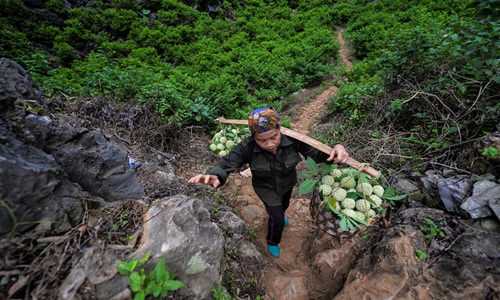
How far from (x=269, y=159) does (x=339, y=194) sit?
2.68 ft

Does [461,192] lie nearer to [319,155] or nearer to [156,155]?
[319,155]

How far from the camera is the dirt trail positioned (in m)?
2.49

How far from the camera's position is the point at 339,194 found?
221 centimetres

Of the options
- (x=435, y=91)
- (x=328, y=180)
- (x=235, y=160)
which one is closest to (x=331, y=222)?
(x=328, y=180)

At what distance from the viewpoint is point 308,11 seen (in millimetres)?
13586

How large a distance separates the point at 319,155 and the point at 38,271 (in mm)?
2388

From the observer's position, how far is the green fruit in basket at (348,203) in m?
2.17

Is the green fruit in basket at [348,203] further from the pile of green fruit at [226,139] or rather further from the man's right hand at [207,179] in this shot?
the pile of green fruit at [226,139]

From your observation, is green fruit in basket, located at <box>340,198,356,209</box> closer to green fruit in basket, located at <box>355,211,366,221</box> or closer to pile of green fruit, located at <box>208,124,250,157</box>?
green fruit in basket, located at <box>355,211,366,221</box>

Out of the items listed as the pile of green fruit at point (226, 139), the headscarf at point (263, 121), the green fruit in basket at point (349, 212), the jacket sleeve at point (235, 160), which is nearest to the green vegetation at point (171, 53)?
the pile of green fruit at point (226, 139)

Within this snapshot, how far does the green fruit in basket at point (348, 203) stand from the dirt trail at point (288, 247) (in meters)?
1.14

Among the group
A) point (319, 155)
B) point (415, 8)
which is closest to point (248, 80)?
point (319, 155)

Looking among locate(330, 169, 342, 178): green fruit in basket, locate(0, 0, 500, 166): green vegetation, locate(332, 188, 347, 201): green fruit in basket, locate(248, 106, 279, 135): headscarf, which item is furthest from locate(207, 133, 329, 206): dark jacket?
locate(0, 0, 500, 166): green vegetation

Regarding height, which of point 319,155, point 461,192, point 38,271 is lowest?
point 461,192
